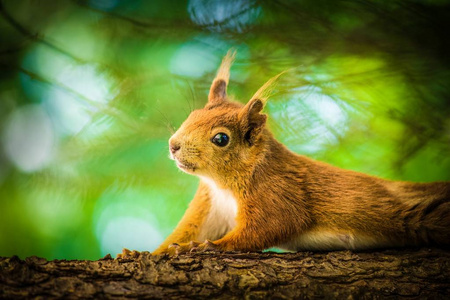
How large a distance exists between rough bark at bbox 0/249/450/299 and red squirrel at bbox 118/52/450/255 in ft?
0.38

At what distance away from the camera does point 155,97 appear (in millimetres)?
2371

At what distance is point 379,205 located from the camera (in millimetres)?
1880

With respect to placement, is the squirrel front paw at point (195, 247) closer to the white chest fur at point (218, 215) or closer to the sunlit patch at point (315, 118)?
the white chest fur at point (218, 215)

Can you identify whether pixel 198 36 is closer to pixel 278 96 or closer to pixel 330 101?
pixel 278 96

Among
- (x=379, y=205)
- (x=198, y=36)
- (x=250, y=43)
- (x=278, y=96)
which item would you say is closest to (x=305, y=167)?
(x=379, y=205)

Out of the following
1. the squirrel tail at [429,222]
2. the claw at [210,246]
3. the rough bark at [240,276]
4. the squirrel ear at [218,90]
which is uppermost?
the squirrel ear at [218,90]

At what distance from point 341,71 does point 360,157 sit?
1.76 ft

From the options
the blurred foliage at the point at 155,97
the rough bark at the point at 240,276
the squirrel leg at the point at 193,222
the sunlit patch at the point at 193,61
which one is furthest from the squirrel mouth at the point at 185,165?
the sunlit patch at the point at 193,61

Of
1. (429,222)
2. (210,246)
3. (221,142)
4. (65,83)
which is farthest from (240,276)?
(65,83)

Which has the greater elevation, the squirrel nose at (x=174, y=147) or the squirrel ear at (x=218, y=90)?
the squirrel ear at (x=218, y=90)

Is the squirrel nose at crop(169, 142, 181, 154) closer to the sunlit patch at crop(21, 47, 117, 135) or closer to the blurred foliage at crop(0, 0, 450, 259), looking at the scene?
the blurred foliage at crop(0, 0, 450, 259)

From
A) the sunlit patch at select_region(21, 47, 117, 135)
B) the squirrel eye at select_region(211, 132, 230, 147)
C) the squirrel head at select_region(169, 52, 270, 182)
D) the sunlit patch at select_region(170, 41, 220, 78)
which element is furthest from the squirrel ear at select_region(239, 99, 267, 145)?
the sunlit patch at select_region(21, 47, 117, 135)

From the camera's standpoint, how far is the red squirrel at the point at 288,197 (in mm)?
1812

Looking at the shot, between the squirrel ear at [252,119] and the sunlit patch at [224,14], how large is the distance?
0.82 m
